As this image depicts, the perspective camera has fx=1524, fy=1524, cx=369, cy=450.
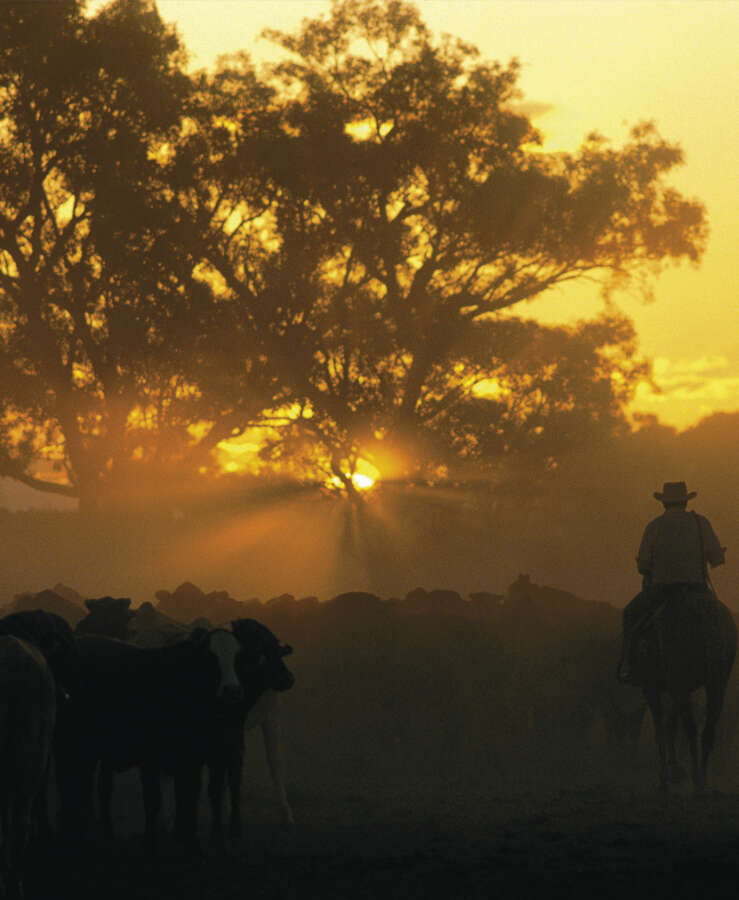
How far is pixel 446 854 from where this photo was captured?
10.5 m

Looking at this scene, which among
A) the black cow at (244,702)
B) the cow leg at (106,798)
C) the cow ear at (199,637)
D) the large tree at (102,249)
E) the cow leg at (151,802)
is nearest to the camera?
the cow leg at (151,802)

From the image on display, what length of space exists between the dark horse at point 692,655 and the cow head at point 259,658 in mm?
4136

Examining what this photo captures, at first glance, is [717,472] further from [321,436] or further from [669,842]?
[669,842]

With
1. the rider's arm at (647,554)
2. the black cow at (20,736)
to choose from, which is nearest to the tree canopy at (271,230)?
the rider's arm at (647,554)

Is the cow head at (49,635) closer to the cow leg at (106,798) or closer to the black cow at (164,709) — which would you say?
the black cow at (164,709)

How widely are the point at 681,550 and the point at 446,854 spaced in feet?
16.7

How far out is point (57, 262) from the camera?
116ft

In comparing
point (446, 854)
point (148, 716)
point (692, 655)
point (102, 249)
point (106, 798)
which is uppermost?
point (102, 249)

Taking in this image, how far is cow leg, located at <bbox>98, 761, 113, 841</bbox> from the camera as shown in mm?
12664

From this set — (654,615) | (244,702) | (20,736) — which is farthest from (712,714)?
(20,736)

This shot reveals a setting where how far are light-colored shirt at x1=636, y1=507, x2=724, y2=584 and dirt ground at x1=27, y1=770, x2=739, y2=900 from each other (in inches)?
80.8

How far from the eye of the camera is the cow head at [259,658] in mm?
12117

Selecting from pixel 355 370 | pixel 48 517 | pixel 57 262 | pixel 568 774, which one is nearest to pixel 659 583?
pixel 568 774

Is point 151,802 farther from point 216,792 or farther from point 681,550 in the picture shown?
point 681,550
